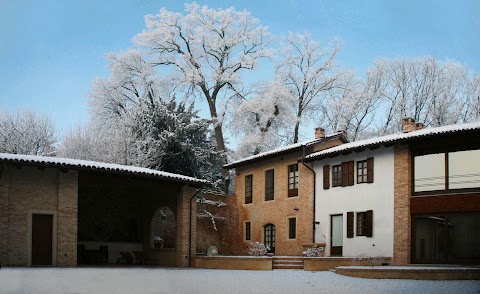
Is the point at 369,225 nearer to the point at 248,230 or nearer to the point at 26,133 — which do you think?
the point at 248,230

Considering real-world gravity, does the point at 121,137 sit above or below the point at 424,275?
above

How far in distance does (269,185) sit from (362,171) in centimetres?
707

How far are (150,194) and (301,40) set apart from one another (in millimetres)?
19585

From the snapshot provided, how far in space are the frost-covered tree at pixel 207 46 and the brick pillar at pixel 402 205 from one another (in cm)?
1925

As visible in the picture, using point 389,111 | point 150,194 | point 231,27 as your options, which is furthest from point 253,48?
point 150,194

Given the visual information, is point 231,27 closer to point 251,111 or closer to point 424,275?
point 251,111

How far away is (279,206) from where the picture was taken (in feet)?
107

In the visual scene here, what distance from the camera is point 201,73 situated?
4397 centimetres

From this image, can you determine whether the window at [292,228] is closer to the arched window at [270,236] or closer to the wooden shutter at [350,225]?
the arched window at [270,236]

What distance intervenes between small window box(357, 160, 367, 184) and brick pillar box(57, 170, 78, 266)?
37.6ft

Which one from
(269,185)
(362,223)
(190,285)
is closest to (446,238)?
(362,223)

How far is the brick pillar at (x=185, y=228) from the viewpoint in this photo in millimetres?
26703

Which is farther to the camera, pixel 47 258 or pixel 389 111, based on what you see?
pixel 389 111

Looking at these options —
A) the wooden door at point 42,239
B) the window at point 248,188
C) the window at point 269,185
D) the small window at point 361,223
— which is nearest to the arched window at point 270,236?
the window at point 269,185
